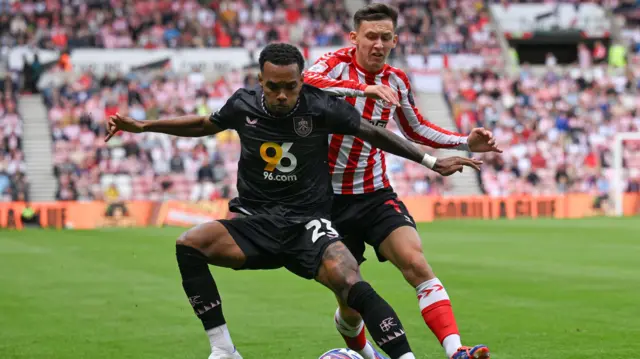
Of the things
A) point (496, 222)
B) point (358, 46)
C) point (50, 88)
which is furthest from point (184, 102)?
point (358, 46)

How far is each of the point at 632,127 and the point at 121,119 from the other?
3218cm

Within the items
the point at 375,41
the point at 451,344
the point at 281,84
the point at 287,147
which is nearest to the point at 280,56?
the point at 281,84

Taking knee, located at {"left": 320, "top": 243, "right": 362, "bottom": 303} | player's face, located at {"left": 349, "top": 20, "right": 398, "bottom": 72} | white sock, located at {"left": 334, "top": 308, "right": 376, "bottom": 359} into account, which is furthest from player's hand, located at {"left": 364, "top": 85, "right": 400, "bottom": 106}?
white sock, located at {"left": 334, "top": 308, "right": 376, "bottom": 359}

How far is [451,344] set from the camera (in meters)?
6.71

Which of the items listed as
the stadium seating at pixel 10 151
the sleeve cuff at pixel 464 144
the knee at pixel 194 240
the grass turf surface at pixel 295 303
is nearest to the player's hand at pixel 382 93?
the sleeve cuff at pixel 464 144

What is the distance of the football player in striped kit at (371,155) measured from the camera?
7.22 meters

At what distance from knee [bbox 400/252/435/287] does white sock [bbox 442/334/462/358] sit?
47 cm

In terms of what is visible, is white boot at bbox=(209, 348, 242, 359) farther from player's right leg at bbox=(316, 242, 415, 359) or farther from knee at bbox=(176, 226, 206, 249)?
player's right leg at bbox=(316, 242, 415, 359)

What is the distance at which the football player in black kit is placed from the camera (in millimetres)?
6633

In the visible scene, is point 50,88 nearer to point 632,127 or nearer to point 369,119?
point 632,127

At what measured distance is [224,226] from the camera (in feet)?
22.4

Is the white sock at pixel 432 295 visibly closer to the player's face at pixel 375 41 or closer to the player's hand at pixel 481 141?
the player's hand at pixel 481 141

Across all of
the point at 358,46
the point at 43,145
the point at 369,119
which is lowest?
the point at 43,145

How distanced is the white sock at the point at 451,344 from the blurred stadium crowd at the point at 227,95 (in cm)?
2391
